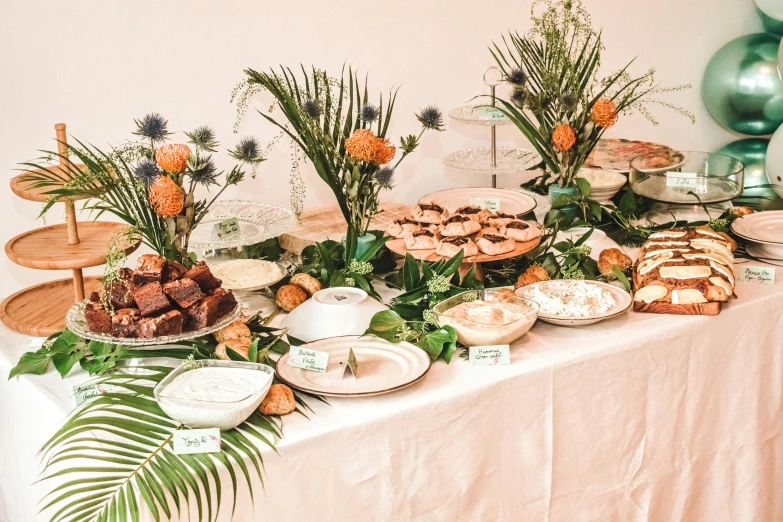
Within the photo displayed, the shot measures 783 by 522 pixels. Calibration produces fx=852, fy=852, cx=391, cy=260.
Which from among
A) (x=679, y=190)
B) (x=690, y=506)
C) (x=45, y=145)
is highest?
(x=45, y=145)

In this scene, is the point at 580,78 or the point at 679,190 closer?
the point at 679,190

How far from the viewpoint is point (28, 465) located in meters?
1.65

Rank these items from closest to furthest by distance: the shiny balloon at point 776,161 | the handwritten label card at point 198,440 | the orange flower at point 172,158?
the handwritten label card at point 198,440, the orange flower at point 172,158, the shiny balloon at point 776,161

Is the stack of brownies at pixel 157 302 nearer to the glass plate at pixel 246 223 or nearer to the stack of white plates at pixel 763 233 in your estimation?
the glass plate at pixel 246 223

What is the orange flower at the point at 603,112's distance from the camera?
240cm

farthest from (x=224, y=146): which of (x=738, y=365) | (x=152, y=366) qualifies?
(x=738, y=365)

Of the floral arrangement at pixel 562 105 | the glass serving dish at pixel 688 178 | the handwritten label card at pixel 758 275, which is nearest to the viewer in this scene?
the handwritten label card at pixel 758 275

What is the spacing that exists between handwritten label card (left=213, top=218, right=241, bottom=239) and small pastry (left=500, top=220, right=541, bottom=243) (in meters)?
0.63

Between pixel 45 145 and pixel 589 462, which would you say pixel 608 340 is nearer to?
pixel 589 462

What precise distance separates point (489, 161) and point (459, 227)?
79cm

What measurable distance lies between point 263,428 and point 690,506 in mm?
1088

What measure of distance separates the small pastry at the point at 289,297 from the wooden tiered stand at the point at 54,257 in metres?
0.33

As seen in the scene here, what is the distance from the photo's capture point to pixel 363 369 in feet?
5.23

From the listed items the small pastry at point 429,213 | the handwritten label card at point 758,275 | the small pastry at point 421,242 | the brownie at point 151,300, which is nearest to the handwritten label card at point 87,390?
the brownie at point 151,300
